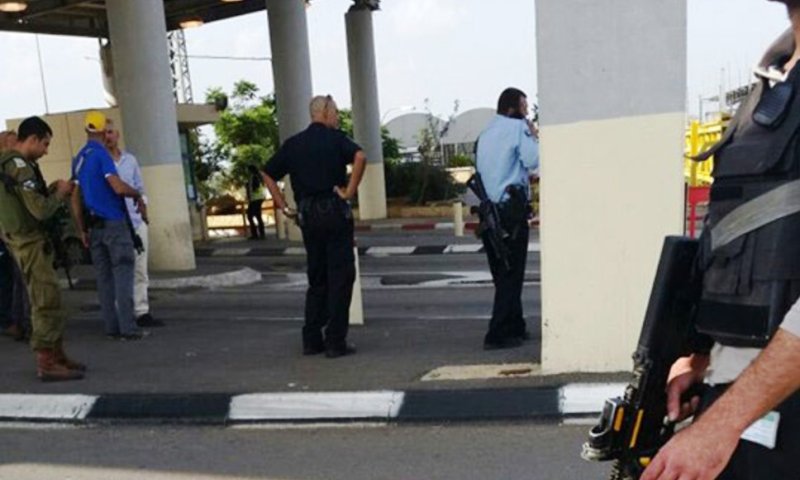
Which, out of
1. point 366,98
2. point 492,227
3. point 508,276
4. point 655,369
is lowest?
point 508,276

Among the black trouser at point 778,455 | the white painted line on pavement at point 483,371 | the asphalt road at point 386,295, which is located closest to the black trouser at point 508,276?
the white painted line on pavement at point 483,371

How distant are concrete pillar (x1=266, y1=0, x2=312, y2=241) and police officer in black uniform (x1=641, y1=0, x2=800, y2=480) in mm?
14227

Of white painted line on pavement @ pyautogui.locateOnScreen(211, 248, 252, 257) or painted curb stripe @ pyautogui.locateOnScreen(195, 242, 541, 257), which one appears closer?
painted curb stripe @ pyautogui.locateOnScreen(195, 242, 541, 257)

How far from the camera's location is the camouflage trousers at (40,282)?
18.1ft

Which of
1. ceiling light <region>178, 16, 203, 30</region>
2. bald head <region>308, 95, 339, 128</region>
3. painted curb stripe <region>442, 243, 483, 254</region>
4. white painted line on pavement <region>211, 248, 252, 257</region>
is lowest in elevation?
white painted line on pavement <region>211, 248, 252, 257</region>

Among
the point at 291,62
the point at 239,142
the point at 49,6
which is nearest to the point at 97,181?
the point at 291,62

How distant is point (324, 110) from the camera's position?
594cm

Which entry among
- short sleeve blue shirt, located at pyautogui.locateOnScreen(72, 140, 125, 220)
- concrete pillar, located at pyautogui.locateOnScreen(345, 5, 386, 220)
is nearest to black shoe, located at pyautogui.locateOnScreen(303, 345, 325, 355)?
short sleeve blue shirt, located at pyautogui.locateOnScreen(72, 140, 125, 220)

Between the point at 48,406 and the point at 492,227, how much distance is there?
317 centimetres

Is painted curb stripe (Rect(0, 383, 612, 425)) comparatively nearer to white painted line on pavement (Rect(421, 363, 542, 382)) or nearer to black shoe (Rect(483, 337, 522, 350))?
white painted line on pavement (Rect(421, 363, 542, 382))

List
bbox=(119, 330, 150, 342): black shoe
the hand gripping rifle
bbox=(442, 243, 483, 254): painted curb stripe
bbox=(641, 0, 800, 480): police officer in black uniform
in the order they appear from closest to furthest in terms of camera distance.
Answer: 1. bbox=(641, 0, 800, 480): police officer in black uniform
2. the hand gripping rifle
3. bbox=(119, 330, 150, 342): black shoe
4. bbox=(442, 243, 483, 254): painted curb stripe

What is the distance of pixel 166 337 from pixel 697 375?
19.6 feet

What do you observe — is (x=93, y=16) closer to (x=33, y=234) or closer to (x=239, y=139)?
(x=239, y=139)

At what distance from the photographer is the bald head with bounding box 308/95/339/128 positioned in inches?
234
